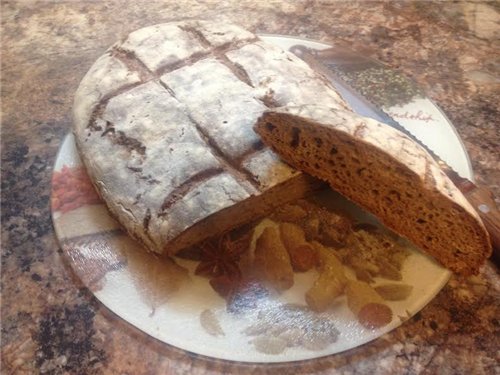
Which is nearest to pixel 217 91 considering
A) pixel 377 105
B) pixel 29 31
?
pixel 377 105

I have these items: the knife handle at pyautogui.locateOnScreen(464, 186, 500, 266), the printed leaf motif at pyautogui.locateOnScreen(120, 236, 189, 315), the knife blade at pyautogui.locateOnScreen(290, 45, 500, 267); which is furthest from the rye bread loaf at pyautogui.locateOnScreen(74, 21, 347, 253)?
the knife handle at pyautogui.locateOnScreen(464, 186, 500, 266)

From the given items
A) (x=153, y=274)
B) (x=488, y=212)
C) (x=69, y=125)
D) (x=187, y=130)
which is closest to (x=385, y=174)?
(x=488, y=212)

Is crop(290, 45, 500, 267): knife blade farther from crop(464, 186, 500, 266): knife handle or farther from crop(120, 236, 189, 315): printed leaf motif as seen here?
crop(120, 236, 189, 315): printed leaf motif

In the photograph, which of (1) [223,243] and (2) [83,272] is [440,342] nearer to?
(1) [223,243]

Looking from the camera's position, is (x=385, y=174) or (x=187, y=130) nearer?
(x=385, y=174)

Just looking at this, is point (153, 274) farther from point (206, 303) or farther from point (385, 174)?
point (385, 174)

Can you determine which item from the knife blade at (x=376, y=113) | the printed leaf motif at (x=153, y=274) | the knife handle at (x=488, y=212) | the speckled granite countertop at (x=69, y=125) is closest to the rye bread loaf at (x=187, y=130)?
the printed leaf motif at (x=153, y=274)
